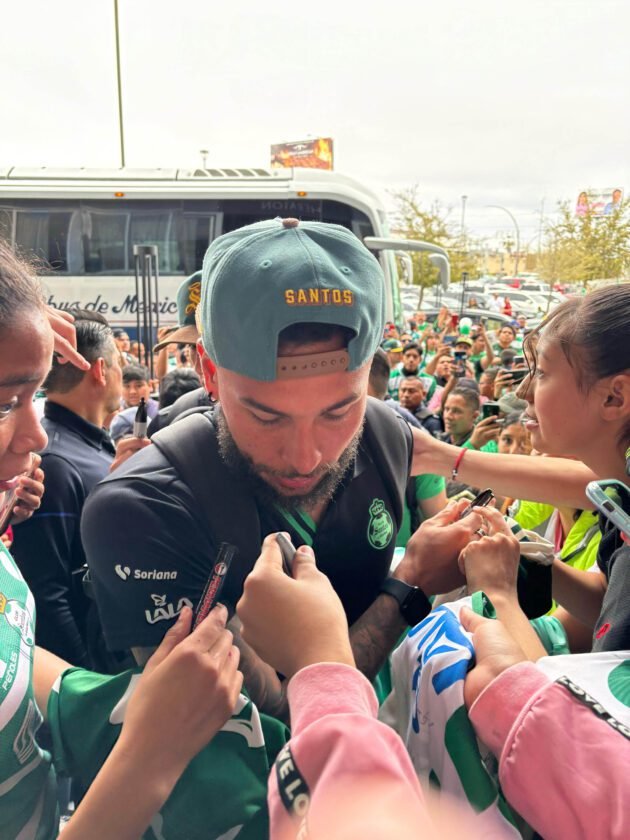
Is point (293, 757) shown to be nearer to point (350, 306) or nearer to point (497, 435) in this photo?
point (350, 306)

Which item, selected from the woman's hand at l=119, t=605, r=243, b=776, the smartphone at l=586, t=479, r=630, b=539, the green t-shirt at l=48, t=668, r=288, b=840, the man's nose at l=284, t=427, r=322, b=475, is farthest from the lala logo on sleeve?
the smartphone at l=586, t=479, r=630, b=539

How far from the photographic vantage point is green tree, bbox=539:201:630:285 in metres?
21.4

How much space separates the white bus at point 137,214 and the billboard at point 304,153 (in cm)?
3652

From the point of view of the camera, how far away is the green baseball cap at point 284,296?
47.3 inches

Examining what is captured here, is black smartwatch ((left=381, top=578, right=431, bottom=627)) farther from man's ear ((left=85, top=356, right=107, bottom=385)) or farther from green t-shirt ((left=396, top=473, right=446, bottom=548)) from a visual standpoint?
man's ear ((left=85, top=356, right=107, bottom=385))

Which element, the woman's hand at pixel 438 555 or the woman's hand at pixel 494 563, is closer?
the woman's hand at pixel 494 563

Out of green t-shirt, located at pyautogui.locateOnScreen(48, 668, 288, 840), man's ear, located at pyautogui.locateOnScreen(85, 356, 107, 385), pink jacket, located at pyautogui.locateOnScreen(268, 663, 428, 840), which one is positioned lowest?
green t-shirt, located at pyautogui.locateOnScreen(48, 668, 288, 840)

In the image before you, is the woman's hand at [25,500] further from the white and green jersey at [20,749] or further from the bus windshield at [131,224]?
the bus windshield at [131,224]

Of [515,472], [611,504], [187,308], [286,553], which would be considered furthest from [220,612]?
[187,308]

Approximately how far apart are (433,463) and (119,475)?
1094 mm

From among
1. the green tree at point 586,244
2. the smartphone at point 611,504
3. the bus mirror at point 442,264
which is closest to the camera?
the smartphone at point 611,504

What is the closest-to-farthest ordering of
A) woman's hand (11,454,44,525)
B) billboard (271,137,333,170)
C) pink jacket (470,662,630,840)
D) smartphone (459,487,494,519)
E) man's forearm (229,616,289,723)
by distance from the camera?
pink jacket (470,662,630,840)
man's forearm (229,616,289,723)
smartphone (459,487,494,519)
woman's hand (11,454,44,525)
billboard (271,137,333,170)

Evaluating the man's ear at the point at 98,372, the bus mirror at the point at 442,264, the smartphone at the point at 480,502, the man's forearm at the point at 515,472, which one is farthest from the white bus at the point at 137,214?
the smartphone at the point at 480,502

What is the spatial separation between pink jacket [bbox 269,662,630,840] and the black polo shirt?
184cm
